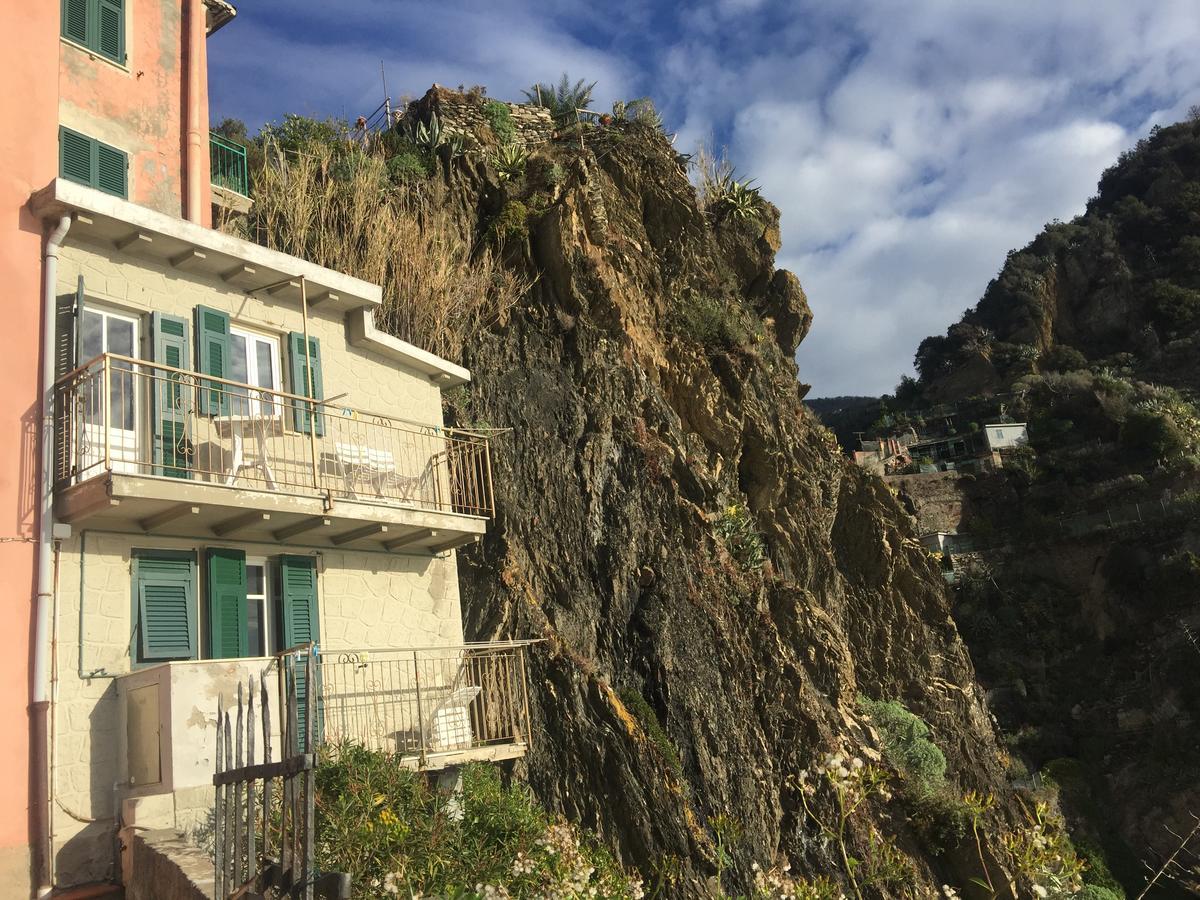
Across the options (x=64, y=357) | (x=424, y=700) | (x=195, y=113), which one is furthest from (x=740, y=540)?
(x=64, y=357)

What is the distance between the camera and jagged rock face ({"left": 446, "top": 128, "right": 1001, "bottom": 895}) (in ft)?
47.2

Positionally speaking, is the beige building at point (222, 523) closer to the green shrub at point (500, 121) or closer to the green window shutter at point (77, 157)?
the green window shutter at point (77, 157)

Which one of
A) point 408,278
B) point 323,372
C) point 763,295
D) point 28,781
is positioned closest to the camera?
point 28,781

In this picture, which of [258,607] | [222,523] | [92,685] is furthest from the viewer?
[258,607]

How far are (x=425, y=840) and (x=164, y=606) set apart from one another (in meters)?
3.71

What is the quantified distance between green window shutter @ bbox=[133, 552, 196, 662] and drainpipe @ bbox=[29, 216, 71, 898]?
34.9 inches

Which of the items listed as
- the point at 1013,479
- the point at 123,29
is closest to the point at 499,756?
the point at 123,29

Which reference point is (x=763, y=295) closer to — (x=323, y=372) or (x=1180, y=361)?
(x=323, y=372)

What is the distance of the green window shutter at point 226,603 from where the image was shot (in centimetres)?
1097

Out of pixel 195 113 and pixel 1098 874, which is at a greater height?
pixel 195 113

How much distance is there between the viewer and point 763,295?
85.9 feet

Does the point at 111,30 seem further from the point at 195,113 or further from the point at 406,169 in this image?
the point at 406,169

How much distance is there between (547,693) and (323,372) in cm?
525

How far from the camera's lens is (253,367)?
12898 millimetres
